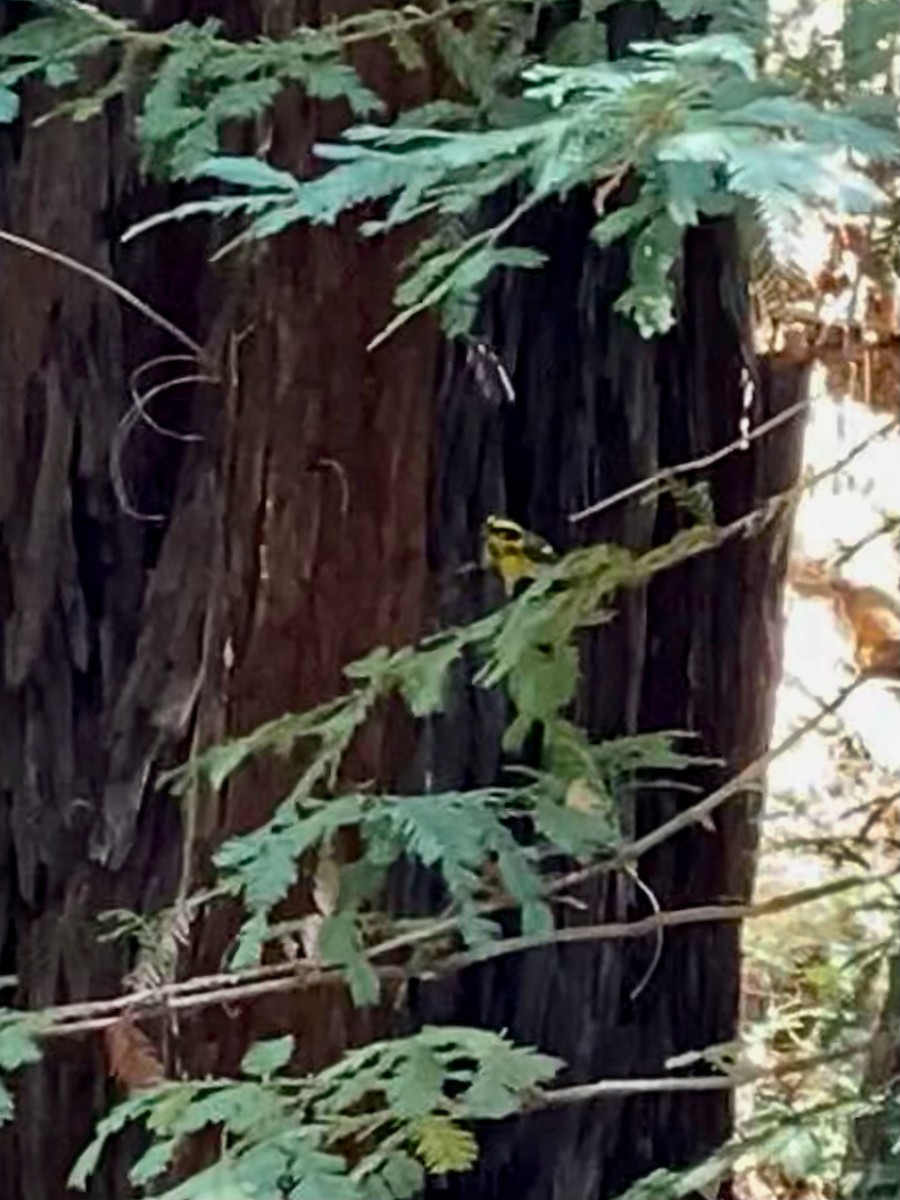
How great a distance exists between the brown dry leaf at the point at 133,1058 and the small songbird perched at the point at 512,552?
1.33 ft

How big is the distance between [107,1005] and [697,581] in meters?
0.53

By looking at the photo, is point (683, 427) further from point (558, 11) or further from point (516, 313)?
point (558, 11)

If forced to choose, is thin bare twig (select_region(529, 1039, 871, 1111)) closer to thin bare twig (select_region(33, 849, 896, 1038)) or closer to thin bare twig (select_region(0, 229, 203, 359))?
thin bare twig (select_region(33, 849, 896, 1038))

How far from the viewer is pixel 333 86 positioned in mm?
1230

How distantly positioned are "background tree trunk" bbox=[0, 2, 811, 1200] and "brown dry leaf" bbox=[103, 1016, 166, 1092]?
1.7 inches

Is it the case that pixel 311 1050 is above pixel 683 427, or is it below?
below

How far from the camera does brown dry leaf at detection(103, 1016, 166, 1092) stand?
1455 mm

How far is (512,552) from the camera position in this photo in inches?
51.6

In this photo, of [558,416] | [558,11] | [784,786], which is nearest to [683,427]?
[558,416]

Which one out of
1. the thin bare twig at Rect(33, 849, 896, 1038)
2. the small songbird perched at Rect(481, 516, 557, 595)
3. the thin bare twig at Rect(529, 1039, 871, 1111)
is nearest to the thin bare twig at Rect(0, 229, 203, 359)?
the small songbird perched at Rect(481, 516, 557, 595)

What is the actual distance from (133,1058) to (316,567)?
36cm

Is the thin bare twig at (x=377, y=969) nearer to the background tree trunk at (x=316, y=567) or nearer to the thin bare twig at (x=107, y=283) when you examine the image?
the background tree trunk at (x=316, y=567)

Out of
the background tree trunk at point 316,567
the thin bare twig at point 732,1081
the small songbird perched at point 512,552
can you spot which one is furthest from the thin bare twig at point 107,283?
the thin bare twig at point 732,1081

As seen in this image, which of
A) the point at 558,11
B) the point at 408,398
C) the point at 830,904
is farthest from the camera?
the point at 830,904
